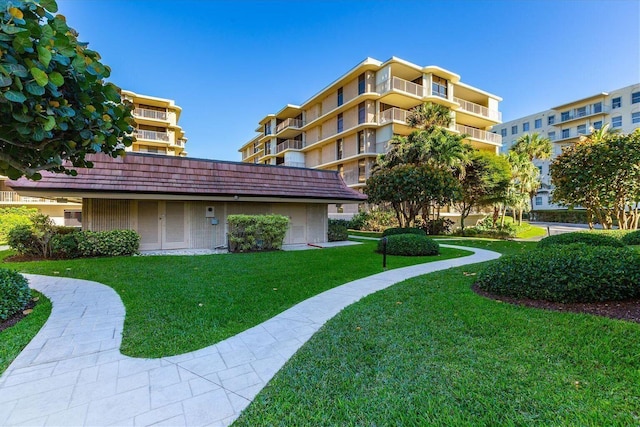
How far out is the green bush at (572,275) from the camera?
182 inches

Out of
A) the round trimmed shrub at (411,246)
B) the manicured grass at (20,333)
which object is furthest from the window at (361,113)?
the manicured grass at (20,333)

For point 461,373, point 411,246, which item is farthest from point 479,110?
point 461,373

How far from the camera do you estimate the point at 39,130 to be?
336cm


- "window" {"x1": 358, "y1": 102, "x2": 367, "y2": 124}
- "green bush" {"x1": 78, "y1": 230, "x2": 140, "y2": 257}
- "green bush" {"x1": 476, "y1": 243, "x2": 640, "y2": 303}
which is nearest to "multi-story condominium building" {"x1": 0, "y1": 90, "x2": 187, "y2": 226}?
"window" {"x1": 358, "y1": 102, "x2": 367, "y2": 124}

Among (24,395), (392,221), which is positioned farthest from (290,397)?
(392,221)

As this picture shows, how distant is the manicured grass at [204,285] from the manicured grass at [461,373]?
156cm

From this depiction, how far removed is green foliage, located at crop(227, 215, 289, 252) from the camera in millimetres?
11828

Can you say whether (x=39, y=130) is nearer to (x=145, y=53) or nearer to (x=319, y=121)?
(x=145, y=53)

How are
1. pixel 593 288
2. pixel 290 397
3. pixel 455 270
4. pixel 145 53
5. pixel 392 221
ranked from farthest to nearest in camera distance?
pixel 392 221, pixel 145 53, pixel 455 270, pixel 593 288, pixel 290 397

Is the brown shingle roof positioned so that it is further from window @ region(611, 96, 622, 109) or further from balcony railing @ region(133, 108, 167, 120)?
window @ region(611, 96, 622, 109)

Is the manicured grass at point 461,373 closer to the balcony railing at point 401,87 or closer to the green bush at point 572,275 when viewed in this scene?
the green bush at point 572,275

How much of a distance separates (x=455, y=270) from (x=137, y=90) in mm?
37332

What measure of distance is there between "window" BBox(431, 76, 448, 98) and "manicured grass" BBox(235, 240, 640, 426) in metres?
28.1

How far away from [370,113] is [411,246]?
19.5 m
